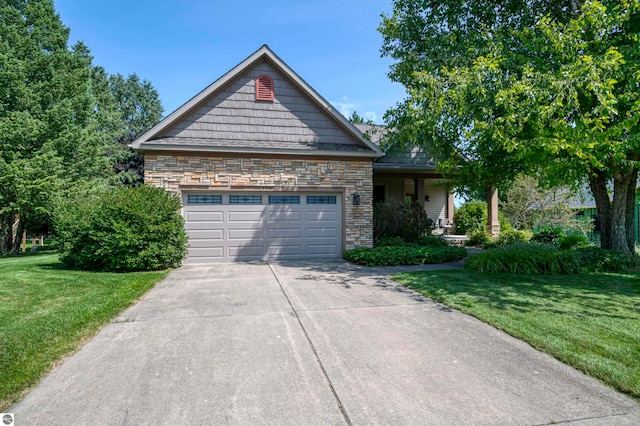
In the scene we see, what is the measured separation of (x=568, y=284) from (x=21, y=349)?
9084 millimetres

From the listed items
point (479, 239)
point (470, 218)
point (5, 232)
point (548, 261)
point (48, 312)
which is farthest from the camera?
point (5, 232)

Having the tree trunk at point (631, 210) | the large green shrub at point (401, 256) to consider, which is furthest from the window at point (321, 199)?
the tree trunk at point (631, 210)

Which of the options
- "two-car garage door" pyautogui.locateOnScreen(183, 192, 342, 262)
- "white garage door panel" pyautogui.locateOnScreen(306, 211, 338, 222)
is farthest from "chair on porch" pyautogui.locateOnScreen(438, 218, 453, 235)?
"white garage door panel" pyautogui.locateOnScreen(306, 211, 338, 222)

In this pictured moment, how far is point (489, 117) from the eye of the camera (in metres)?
8.45

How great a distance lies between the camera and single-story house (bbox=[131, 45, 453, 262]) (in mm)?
10758

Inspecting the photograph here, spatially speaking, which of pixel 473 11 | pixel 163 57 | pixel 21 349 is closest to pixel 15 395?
pixel 21 349

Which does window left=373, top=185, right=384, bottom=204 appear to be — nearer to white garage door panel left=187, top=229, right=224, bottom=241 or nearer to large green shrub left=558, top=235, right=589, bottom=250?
large green shrub left=558, top=235, right=589, bottom=250

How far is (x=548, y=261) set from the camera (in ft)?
28.7

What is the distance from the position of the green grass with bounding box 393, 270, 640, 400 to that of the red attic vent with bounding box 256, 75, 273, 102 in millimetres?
7133

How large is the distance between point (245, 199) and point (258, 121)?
2.58m

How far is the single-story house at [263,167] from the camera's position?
1076cm

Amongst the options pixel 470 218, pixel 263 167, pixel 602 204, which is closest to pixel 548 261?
pixel 602 204

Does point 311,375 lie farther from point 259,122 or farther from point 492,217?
point 492,217

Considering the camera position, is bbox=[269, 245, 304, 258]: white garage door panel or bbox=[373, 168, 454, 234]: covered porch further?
bbox=[373, 168, 454, 234]: covered porch
